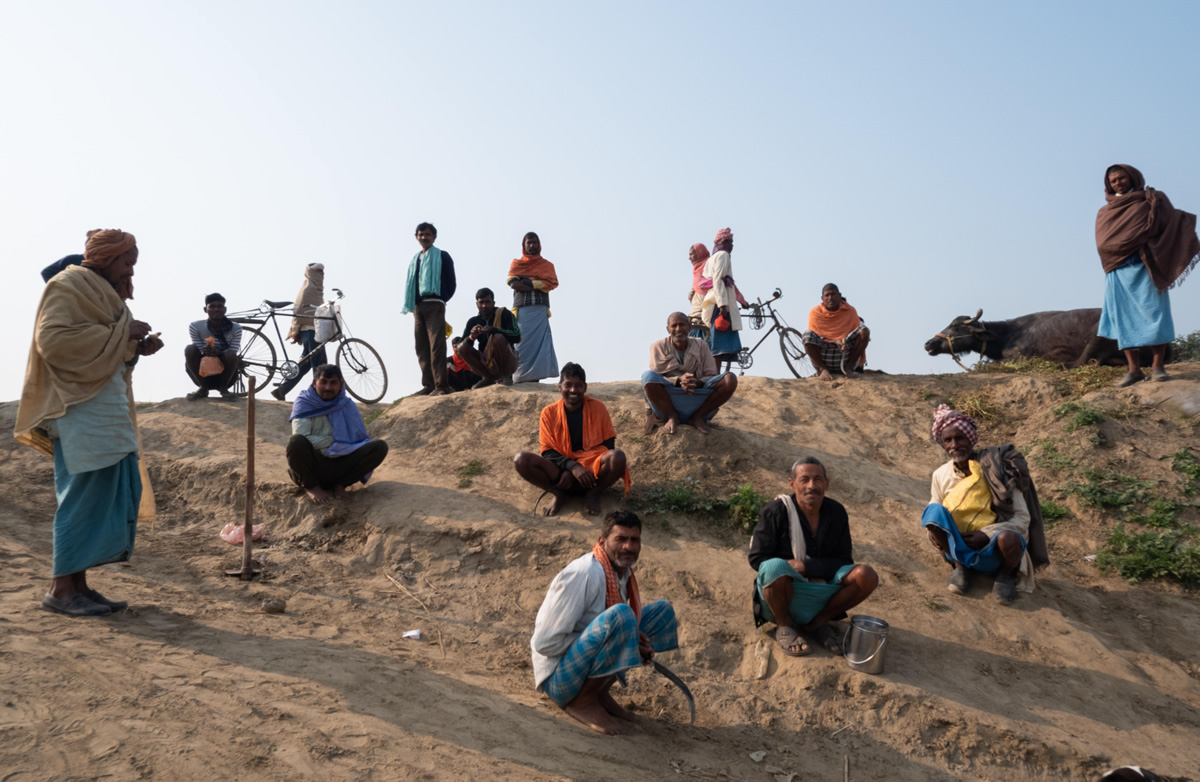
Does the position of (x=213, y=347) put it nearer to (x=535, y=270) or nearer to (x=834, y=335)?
(x=535, y=270)

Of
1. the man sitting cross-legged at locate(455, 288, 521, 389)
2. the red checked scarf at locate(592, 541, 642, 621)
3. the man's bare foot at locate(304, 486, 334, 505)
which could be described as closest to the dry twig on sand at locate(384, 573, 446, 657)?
the man's bare foot at locate(304, 486, 334, 505)

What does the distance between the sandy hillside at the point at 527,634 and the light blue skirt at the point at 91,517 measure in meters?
0.32

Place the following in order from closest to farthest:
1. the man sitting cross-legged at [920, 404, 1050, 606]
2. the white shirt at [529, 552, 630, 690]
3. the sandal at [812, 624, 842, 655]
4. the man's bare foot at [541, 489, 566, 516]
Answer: the white shirt at [529, 552, 630, 690] < the sandal at [812, 624, 842, 655] < the man sitting cross-legged at [920, 404, 1050, 606] < the man's bare foot at [541, 489, 566, 516]

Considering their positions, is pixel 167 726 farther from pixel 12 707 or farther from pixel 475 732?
pixel 475 732

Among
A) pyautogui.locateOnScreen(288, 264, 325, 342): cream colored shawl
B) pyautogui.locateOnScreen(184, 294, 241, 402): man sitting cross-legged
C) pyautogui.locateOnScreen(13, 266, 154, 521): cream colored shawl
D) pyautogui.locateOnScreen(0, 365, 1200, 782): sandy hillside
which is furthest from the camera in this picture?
pyautogui.locateOnScreen(288, 264, 325, 342): cream colored shawl

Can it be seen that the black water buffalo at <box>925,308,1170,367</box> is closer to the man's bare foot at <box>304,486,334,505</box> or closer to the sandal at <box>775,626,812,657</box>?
the sandal at <box>775,626,812,657</box>

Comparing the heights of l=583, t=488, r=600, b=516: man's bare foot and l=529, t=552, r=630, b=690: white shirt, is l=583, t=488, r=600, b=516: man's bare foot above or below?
above

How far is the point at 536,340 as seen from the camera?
9633 millimetres

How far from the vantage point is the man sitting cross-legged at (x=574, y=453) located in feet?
19.9

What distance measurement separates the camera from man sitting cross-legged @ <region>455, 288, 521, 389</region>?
8930mm

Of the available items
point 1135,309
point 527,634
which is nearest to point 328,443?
point 527,634

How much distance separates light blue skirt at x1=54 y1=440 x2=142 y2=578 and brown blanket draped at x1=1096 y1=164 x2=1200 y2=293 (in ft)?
26.9

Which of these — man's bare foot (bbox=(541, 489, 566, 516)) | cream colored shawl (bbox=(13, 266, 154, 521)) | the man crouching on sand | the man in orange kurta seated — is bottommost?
the man crouching on sand

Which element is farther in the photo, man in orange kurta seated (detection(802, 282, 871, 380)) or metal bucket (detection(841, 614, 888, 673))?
man in orange kurta seated (detection(802, 282, 871, 380))
